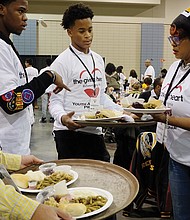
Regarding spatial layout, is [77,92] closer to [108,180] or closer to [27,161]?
[27,161]

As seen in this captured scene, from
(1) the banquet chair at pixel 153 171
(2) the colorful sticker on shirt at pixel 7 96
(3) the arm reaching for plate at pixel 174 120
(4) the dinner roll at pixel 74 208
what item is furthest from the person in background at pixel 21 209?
(1) the banquet chair at pixel 153 171

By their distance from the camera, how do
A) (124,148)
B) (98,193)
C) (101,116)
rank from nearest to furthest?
(98,193) < (101,116) < (124,148)

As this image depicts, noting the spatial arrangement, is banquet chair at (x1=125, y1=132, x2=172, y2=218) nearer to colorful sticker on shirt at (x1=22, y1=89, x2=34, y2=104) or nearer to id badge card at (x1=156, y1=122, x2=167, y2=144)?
id badge card at (x1=156, y1=122, x2=167, y2=144)

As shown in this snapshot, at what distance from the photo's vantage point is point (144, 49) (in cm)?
1242

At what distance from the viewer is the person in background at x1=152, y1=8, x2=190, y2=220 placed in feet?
5.96

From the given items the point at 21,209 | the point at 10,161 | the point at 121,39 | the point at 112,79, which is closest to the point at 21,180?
the point at 10,161

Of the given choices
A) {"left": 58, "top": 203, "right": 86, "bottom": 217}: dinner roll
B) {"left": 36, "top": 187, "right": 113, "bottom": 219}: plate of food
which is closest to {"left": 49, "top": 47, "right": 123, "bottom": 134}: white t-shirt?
{"left": 36, "top": 187, "right": 113, "bottom": 219}: plate of food

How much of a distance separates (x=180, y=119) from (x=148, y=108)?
0.23 metres

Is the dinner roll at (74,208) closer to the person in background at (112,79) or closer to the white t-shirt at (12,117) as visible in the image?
the white t-shirt at (12,117)

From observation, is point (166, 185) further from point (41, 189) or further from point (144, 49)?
point (144, 49)

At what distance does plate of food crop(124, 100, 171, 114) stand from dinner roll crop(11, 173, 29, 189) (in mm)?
804

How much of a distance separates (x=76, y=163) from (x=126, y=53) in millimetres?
11354

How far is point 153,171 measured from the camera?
2932 millimetres

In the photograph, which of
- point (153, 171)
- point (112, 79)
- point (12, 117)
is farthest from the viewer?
point (112, 79)
